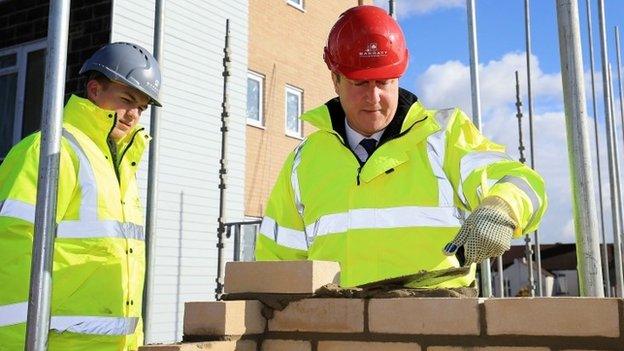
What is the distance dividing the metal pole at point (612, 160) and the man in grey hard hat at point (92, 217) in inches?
346

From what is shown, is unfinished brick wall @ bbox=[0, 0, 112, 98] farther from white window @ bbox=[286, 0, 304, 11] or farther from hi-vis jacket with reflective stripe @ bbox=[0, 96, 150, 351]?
hi-vis jacket with reflective stripe @ bbox=[0, 96, 150, 351]

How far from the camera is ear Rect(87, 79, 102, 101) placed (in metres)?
3.25

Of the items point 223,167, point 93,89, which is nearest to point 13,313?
point 93,89

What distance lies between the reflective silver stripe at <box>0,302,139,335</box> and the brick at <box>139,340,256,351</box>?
0.97 m

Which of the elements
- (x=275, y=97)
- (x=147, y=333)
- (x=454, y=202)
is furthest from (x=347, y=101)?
(x=275, y=97)

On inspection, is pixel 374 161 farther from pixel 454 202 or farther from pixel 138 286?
pixel 138 286

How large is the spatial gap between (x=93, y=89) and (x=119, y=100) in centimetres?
16

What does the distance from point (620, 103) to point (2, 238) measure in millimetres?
13847

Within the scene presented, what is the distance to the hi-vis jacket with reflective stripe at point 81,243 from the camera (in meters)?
2.53

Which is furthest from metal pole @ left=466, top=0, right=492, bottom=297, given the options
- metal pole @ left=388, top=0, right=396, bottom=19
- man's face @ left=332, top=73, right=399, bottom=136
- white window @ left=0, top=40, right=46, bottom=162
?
white window @ left=0, top=40, right=46, bottom=162

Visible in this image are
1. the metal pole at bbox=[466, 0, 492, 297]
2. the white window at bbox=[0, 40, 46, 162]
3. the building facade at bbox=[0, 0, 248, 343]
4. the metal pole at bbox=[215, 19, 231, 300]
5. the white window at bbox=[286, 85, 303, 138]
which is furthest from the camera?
the white window at bbox=[286, 85, 303, 138]

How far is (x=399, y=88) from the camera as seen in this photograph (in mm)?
2723

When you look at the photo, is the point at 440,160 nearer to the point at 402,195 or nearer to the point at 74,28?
the point at 402,195

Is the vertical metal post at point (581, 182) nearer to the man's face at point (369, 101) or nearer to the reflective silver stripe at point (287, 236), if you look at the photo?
the man's face at point (369, 101)
